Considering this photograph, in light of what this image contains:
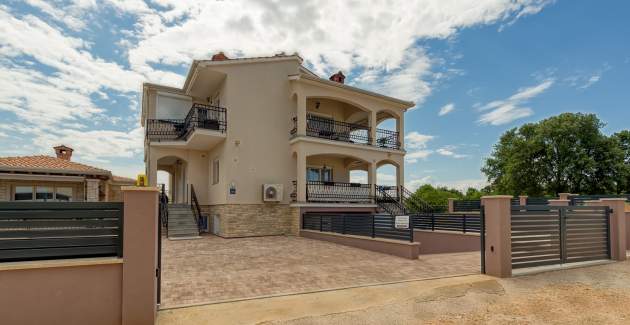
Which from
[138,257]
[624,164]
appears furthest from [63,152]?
[624,164]

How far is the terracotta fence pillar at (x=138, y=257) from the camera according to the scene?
14.0 feet

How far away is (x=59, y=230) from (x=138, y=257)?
3.15ft

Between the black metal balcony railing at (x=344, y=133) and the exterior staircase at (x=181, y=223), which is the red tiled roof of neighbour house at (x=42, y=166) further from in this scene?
the black metal balcony railing at (x=344, y=133)

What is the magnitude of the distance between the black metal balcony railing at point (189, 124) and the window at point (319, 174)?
18.2 feet

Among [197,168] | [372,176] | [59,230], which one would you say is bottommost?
[59,230]

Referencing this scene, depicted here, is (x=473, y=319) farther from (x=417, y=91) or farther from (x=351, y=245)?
(x=417, y=91)

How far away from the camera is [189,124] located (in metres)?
16.7

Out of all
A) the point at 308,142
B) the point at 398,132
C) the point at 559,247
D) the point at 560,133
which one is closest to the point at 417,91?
the point at 398,132

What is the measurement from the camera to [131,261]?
4.28m

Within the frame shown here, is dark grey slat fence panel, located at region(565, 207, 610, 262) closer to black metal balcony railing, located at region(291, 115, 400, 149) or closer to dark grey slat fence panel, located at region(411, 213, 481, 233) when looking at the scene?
dark grey slat fence panel, located at region(411, 213, 481, 233)

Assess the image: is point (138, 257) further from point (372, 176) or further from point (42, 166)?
point (372, 176)

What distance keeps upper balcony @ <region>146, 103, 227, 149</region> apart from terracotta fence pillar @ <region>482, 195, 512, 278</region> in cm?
1184

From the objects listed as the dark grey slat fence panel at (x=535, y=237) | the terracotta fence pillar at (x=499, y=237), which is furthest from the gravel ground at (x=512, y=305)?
the dark grey slat fence panel at (x=535, y=237)

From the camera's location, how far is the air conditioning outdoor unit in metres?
15.7
